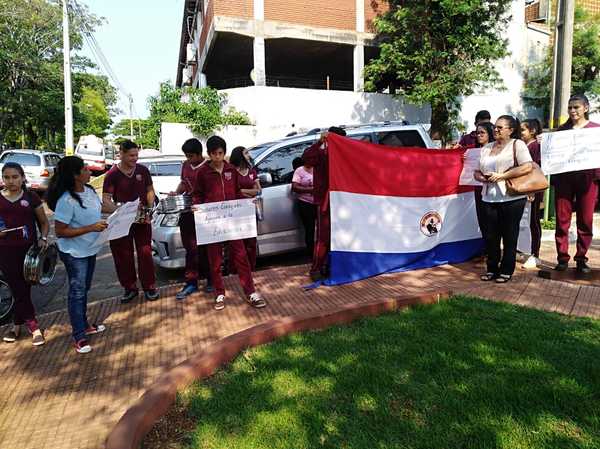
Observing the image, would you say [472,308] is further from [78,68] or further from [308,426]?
[78,68]

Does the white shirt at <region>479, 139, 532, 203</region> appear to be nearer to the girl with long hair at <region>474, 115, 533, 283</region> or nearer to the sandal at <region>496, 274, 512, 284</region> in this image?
the girl with long hair at <region>474, 115, 533, 283</region>

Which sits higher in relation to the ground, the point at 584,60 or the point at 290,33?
the point at 290,33

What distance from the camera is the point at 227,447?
102 inches

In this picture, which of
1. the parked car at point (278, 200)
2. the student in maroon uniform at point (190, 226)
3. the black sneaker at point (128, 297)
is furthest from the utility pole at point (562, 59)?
the black sneaker at point (128, 297)

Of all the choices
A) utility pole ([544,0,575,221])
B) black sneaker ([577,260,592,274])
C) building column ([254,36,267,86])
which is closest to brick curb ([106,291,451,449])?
black sneaker ([577,260,592,274])

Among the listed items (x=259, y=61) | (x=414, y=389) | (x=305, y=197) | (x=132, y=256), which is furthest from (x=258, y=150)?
(x=259, y=61)

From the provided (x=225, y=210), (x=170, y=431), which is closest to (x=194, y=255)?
(x=225, y=210)

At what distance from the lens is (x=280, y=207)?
263 inches

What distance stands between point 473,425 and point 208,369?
184 centimetres

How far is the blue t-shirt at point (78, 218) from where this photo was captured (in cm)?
393

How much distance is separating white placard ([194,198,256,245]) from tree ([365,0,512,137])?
1219 cm

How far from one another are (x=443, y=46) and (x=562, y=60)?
892cm

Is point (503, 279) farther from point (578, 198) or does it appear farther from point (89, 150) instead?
point (89, 150)

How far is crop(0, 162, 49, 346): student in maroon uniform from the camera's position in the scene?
4.23m
